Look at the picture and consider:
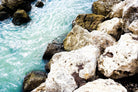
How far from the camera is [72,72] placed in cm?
364

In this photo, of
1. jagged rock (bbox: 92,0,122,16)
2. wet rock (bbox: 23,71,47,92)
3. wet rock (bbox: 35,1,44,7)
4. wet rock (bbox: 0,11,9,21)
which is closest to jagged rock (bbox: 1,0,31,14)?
wet rock (bbox: 0,11,9,21)

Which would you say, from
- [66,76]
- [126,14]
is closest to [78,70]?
[66,76]

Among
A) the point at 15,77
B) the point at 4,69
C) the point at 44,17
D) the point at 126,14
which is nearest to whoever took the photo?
the point at 126,14

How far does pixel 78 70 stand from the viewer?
3664mm

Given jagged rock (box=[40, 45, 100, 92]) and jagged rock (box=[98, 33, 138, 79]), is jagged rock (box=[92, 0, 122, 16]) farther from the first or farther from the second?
jagged rock (box=[40, 45, 100, 92])

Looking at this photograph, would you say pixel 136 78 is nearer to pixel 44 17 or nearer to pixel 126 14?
pixel 126 14

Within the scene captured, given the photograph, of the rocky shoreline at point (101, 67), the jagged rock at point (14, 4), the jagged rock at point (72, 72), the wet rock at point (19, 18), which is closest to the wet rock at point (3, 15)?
the jagged rock at point (14, 4)

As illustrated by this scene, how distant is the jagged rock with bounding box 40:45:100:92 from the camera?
3.39 meters

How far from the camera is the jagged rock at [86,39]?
5168mm

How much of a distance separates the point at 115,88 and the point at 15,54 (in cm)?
699

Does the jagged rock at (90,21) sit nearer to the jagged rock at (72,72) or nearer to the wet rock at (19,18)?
the jagged rock at (72,72)

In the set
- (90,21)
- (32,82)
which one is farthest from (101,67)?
(90,21)

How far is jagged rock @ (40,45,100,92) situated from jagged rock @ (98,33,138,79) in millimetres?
338

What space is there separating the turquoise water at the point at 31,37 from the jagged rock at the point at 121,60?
423 centimetres
